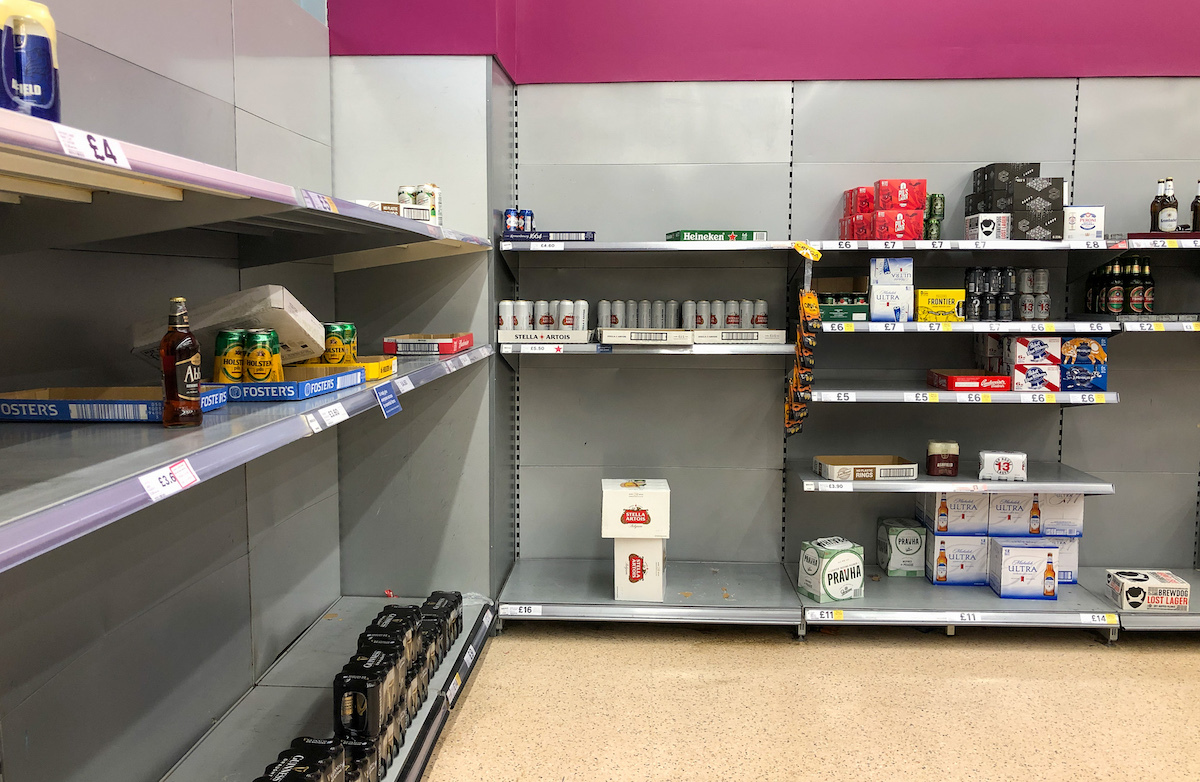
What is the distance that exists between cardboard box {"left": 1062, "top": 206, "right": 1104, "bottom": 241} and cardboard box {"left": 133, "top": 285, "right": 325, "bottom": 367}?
3131mm

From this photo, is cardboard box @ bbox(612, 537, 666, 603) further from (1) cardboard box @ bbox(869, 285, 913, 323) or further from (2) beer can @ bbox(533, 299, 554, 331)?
(1) cardboard box @ bbox(869, 285, 913, 323)

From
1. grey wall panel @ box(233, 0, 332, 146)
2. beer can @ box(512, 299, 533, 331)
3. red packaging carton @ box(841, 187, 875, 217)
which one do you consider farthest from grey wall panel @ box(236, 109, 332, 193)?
red packaging carton @ box(841, 187, 875, 217)

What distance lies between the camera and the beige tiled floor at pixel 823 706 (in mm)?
2629

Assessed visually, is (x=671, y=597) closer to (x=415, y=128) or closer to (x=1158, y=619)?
(x=1158, y=619)

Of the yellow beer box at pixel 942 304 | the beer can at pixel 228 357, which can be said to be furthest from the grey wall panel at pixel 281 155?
the yellow beer box at pixel 942 304

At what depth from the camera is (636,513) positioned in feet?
11.6

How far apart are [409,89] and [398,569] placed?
2.10m

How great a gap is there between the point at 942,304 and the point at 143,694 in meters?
3.27

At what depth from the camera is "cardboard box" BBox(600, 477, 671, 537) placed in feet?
11.6

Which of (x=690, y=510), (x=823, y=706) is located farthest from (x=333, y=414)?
(x=690, y=510)

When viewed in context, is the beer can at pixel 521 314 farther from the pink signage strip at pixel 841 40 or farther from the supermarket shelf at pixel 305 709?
the supermarket shelf at pixel 305 709

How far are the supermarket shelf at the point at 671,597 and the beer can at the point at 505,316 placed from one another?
120 cm

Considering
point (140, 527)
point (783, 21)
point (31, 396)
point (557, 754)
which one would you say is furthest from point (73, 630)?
point (783, 21)

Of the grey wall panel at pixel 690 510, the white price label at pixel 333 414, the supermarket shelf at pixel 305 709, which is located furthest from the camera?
the grey wall panel at pixel 690 510
